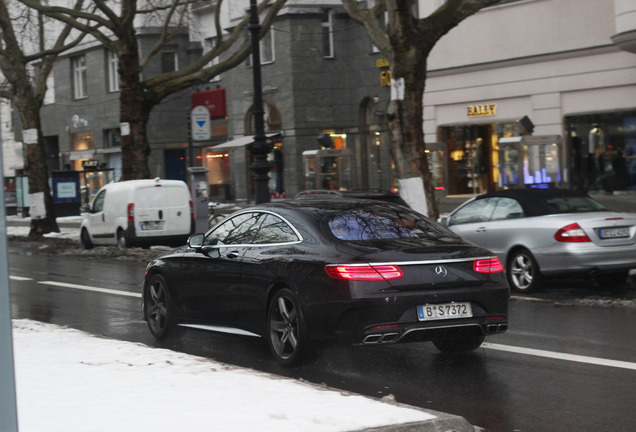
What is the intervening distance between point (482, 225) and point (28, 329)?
690 centimetres

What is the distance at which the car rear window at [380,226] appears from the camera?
335 inches

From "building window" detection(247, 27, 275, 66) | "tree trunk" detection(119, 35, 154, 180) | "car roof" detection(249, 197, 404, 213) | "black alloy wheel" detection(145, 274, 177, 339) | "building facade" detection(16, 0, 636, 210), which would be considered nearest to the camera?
"car roof" detection(249, 197, 404, 213)

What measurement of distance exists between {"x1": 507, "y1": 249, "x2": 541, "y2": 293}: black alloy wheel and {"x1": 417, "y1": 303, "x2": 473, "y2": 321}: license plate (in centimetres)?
565

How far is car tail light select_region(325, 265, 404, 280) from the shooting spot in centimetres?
794

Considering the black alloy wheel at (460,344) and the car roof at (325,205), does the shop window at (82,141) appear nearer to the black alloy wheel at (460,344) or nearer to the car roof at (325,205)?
the car roof at (325,205)

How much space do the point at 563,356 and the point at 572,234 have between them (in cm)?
460

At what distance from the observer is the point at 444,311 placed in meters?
8.09

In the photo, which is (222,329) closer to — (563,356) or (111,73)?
(563,356)

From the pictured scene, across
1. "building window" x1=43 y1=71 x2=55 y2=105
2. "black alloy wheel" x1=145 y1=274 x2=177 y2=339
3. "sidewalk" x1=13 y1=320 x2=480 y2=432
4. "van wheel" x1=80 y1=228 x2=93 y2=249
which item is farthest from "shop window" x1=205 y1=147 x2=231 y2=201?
"sidewalk" x1=13 y1=320 x2=480 y2=432

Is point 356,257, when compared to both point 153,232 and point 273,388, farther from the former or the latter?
point 153,232

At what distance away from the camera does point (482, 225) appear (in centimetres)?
1473

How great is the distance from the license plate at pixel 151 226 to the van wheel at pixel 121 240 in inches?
23.4

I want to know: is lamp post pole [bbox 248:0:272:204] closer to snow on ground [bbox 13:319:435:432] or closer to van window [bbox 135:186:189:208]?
van window [bbox 135:186:189:208]

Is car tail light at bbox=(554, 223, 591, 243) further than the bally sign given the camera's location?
No
